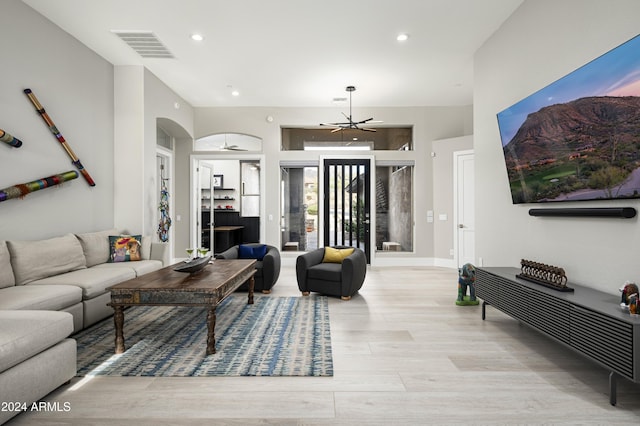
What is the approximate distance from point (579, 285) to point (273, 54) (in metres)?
4.60

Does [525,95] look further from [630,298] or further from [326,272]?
[326,272]

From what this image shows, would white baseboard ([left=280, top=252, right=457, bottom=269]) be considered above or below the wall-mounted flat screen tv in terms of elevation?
below

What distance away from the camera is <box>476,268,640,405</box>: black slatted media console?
195 cm

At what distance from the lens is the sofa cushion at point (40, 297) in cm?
271

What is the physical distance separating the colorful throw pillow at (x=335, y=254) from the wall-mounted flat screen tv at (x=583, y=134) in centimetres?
235

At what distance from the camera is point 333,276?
14.9 ft

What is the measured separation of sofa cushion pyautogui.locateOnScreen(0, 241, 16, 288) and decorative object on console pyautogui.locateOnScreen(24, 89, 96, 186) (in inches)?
61.2

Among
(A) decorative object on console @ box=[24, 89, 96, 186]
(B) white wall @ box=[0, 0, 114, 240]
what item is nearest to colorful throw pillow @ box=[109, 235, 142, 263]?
(B) white wall @ box=[0, 0, 114, 240]

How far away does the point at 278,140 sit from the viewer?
733 centimetres

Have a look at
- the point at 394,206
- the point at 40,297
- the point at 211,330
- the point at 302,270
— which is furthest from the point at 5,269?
the point at 394,206

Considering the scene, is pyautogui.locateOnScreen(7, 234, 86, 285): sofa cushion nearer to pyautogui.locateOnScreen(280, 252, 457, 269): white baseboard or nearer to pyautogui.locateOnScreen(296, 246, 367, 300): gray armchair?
pyautogui.locateOnScreen(296, 246, 367, 300): gray armchair

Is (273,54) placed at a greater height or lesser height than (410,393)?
greater

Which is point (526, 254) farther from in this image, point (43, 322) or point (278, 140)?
point (278, 140)

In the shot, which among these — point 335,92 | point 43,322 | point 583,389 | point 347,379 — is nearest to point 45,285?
point 43,322
